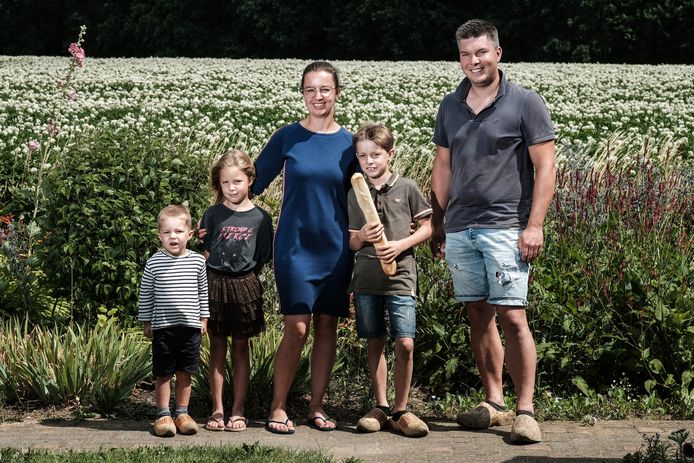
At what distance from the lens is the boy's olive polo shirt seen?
18.9ft

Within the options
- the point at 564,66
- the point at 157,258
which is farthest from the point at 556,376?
the point at 564,66

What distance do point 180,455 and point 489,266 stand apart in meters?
1.83

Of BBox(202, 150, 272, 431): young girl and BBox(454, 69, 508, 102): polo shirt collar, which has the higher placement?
BBox(454, 69, 508, 102): polo shirt collar

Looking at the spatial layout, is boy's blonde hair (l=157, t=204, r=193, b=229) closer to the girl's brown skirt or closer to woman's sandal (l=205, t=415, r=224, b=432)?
the girl's brown skirt

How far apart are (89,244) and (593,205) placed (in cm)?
348

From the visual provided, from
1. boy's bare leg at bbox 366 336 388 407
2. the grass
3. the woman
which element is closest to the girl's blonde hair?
the woman

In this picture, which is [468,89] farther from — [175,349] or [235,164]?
[175,349]

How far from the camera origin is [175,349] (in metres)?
5.90

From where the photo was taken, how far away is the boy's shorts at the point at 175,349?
231 inches

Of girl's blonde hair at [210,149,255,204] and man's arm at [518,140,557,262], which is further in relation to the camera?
girl's blonde hair at [210,149,255,204]

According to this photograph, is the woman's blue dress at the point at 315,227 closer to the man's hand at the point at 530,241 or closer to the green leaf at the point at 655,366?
the man's hand at the point at 530,241

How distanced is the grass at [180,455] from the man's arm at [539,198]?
1420mm

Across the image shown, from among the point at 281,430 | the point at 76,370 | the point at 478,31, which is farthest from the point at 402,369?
the point at 76,370

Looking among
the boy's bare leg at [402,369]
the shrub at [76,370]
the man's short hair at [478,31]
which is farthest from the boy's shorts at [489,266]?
the shrub at [76,370]
